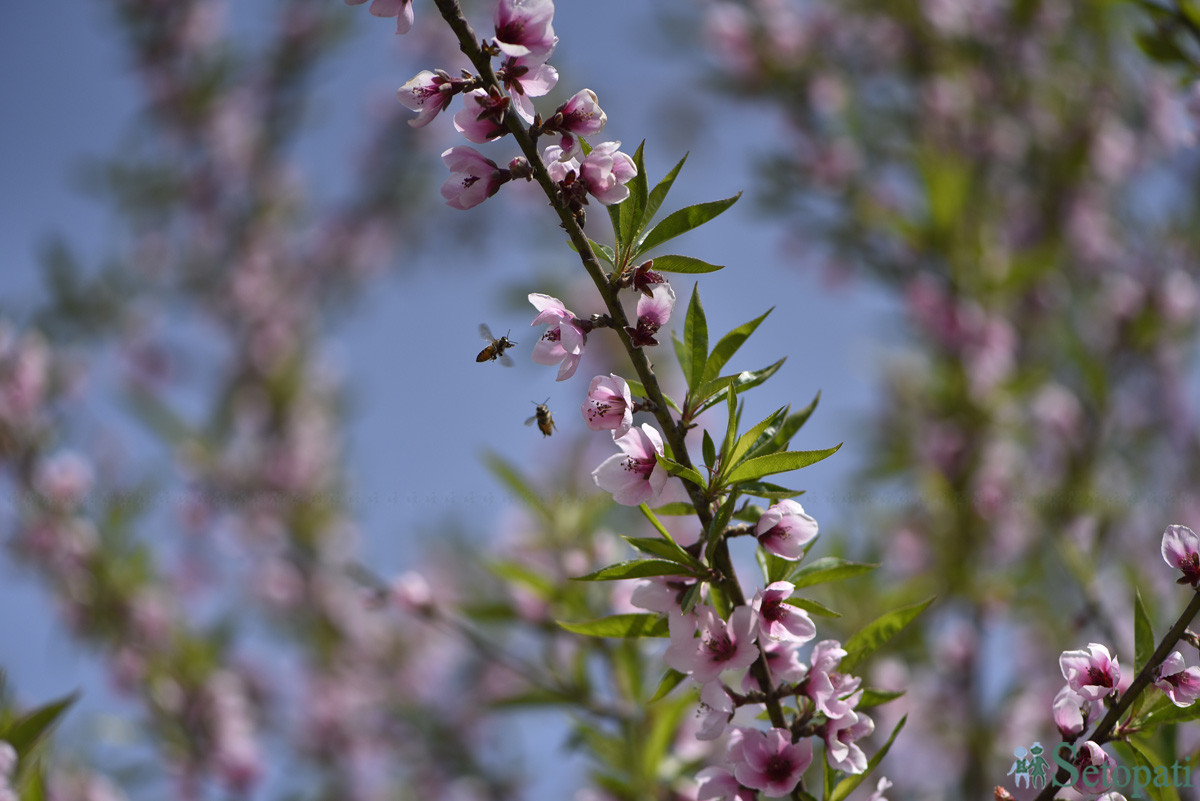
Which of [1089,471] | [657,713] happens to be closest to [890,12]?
[1089,471]

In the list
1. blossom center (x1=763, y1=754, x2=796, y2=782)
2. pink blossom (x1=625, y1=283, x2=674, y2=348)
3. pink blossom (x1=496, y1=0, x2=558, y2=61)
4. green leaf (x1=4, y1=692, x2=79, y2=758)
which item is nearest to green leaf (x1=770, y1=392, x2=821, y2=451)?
pink blossom (x1=625, y1=283, x2=674, y2=348)

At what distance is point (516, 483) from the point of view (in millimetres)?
2201

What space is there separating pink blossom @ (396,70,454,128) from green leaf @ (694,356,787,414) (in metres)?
0.52

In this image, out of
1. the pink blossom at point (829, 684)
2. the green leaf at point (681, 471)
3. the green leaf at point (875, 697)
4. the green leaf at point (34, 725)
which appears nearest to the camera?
the green leaf at point (681, 471)

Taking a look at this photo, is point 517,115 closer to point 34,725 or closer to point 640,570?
point 640,570

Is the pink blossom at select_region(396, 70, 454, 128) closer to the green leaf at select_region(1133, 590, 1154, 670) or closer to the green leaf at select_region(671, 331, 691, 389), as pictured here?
the green leaf at select_region(671, 331, 691, 389)

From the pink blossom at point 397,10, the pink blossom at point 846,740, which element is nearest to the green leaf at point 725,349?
the pink blossom at point 846,740

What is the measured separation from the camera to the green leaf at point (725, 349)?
3.88ft

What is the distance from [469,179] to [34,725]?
3.98ft

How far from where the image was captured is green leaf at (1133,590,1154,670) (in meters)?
1.14

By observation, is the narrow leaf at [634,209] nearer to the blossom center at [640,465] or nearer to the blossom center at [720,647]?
the blossom center at [640,465]

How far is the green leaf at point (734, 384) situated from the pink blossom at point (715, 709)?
1.18ft

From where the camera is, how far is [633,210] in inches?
45.4

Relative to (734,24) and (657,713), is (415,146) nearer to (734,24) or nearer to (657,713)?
(734,24)
